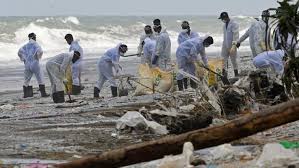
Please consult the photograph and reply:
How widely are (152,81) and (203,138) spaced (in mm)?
9112

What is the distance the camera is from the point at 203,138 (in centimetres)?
463

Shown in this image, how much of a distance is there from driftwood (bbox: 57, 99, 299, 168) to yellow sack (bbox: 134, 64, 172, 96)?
8874 mm

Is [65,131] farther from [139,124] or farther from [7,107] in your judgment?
[7,107]

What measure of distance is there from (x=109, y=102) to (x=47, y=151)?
220 inches

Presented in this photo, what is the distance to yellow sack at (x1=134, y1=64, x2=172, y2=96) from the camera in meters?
13.6

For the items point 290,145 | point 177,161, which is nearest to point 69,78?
point 290,145

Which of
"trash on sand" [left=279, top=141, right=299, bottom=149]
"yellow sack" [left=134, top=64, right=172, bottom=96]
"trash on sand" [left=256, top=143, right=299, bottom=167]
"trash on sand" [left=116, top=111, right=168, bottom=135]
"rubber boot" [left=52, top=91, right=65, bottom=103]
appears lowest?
"rubber boot" [left=52, top=91, right=65, bottom=103]

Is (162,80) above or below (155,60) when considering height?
below

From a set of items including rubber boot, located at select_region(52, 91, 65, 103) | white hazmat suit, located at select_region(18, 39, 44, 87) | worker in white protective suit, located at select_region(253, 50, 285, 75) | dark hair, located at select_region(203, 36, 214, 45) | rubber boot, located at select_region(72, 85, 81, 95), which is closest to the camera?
worker in white protective suit, located at select_region(253, 50, 285, 75)

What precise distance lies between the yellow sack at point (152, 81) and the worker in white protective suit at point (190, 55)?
0.66 meters

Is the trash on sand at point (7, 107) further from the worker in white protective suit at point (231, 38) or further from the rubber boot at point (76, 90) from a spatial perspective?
the worker in white protective suit at point (231, 38)

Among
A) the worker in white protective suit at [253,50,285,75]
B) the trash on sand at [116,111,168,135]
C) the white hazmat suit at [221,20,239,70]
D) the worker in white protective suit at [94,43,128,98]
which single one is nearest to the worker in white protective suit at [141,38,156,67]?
the worker in white protective suit at [94,43,128,98]

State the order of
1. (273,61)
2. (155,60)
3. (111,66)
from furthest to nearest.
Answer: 1. (155,60)
2. (111,66)
3. (273,61)

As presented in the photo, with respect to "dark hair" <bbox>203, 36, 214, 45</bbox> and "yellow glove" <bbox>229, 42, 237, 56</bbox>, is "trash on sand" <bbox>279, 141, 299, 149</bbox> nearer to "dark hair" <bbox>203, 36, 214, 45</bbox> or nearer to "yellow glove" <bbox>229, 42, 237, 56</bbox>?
"dark hair" <bbox>203, 36, 214, 45</bbox>
